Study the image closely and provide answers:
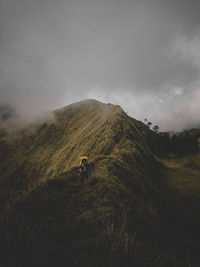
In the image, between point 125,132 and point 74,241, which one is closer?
point 74,241

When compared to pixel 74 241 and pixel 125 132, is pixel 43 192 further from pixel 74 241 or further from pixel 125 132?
pixel 125 132

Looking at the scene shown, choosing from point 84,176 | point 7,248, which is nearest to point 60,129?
point 84,176

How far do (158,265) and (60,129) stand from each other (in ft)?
→ 239

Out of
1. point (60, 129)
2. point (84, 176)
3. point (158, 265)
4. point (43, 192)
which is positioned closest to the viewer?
point (158, 265)

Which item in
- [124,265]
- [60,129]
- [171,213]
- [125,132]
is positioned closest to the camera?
[124,265]

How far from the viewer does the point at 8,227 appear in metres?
3.07

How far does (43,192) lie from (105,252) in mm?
4323

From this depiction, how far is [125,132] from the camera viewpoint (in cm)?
2550

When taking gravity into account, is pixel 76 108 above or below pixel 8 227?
above

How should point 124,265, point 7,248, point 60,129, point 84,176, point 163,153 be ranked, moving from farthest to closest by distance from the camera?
point 60,129
point 163,153
point 84,176
point 7,248
point 124,265

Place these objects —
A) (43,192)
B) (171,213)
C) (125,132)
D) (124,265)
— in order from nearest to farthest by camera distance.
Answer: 1. (124,265)
2. (43,192)
3. (171,213)
4. (125,132)

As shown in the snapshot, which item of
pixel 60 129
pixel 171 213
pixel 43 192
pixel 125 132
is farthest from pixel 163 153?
pixel 43 192

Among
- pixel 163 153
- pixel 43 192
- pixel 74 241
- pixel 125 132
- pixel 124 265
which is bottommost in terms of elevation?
pixel 74 241

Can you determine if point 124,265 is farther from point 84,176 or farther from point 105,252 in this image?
point 84,176
